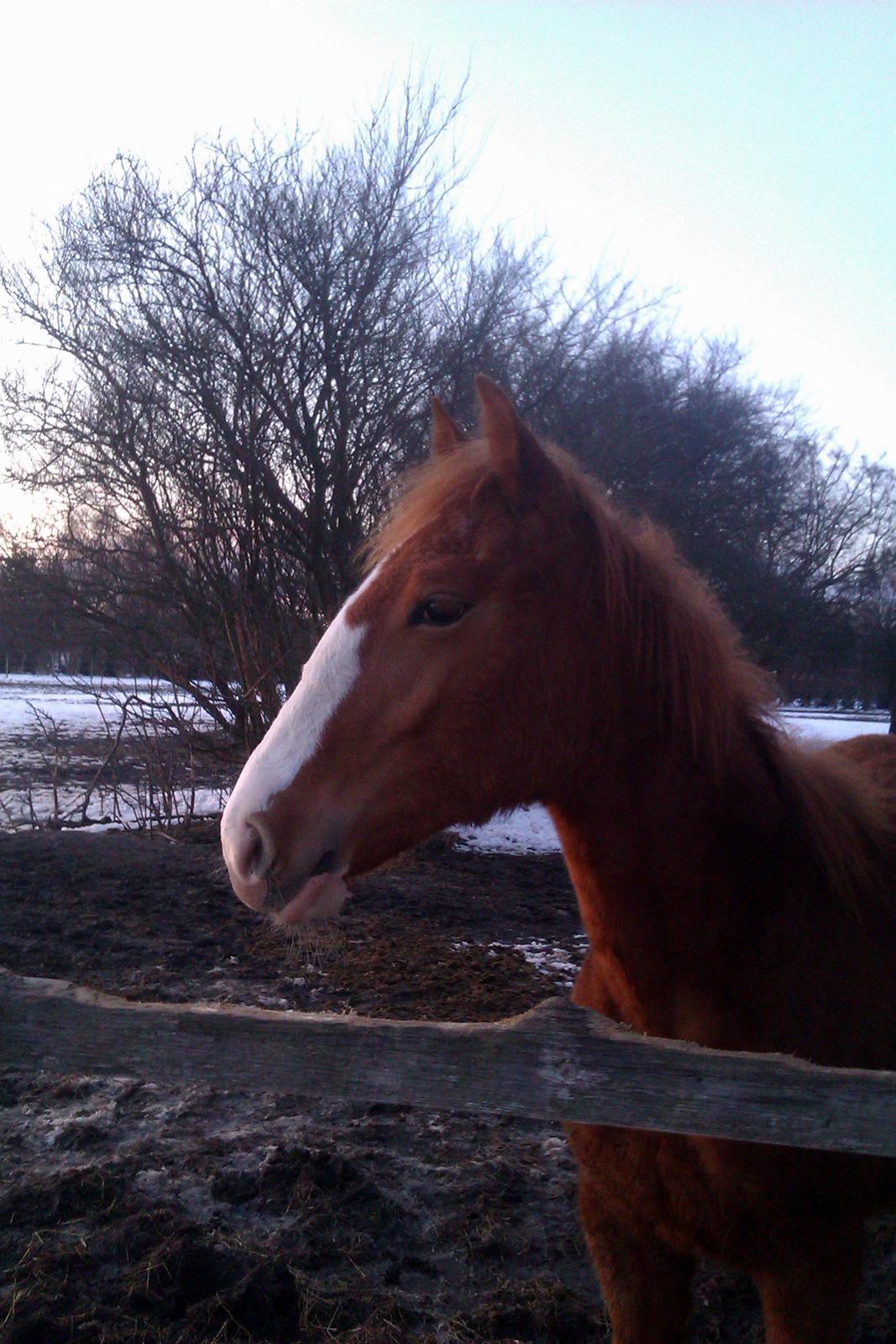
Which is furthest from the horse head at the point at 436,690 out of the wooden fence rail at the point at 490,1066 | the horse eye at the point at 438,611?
the wooden fence rail at the point at 490,1066

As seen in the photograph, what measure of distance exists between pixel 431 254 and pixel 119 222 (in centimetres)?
311

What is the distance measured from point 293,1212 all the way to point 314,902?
1.96 metres

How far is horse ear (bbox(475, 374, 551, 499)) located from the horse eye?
28 cm

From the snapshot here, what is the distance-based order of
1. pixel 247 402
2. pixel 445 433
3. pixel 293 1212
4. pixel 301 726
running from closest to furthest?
pixel 301 726
pixel 445 433
pixel 293 1212
pixel 247 402

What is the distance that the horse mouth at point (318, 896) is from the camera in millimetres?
1655

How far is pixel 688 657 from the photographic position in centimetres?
190

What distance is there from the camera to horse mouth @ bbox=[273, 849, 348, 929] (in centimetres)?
166

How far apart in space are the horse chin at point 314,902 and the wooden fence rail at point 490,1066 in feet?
0.68

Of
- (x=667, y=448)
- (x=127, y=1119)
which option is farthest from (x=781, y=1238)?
(x=667, y=448)

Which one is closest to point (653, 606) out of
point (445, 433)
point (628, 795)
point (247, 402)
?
point (628, 795)

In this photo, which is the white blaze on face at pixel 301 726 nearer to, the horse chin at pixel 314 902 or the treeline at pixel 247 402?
the horse chin at pixel 314 902

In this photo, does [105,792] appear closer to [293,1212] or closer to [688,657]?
[293,1212]

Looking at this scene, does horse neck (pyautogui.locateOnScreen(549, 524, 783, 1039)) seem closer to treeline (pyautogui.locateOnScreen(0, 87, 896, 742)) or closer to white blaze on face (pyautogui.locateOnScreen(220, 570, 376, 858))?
white blaze on face (pyautogui.locateOnScreen(220, 570, 376, 858))

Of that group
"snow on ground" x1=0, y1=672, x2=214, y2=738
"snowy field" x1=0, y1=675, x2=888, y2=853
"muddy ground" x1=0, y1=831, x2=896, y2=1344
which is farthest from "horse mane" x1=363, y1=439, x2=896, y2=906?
"snow on ground" x1=0, y1=672, x2=214, y2=738
